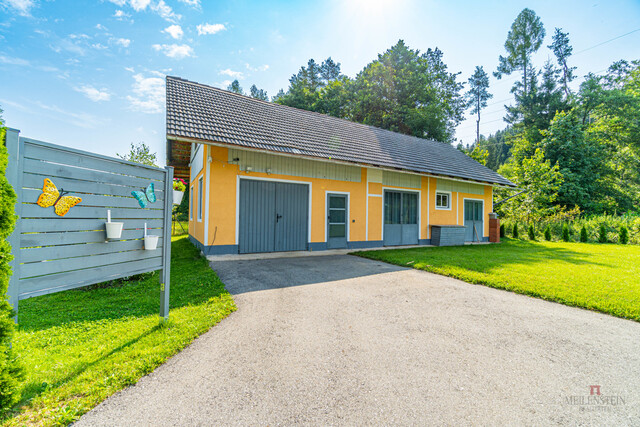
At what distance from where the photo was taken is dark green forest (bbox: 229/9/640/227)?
21.0 m

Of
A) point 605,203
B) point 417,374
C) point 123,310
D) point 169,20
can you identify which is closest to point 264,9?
point 169,20

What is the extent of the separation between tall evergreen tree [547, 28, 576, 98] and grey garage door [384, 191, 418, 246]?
91.9ft

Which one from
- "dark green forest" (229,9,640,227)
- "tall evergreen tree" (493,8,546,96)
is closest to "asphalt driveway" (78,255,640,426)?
"dark green forest" (229,9,640,227)

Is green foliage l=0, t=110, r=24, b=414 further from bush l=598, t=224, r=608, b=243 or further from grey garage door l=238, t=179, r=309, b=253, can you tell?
bush l=598, t=224, r=608, b=243

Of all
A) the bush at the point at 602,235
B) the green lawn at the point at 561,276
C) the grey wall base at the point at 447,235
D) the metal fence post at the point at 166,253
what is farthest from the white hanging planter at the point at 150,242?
the bush at the point at 602,235

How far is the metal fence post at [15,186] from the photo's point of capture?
184 centimetres

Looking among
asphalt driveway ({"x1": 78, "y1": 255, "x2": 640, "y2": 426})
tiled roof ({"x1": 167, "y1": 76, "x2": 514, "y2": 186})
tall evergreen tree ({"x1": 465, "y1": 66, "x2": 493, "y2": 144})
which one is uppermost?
tall evergreen tree ({"x1": 465, "y1": 66, "x2": 493, "y2": 144})

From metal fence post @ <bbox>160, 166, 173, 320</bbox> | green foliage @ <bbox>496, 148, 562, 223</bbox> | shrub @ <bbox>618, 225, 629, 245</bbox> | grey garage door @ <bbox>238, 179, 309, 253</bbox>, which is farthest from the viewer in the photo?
green foliage @ <bbox>496, 148, 562, 223</bbox>

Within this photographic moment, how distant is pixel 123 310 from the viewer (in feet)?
12.6

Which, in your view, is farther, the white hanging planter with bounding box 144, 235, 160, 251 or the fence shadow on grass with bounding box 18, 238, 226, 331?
the fence shadow on grass with bounding box 18, 238, 226, 331

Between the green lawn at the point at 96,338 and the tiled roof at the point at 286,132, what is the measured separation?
3900mm

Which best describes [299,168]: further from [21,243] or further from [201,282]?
[21,243]

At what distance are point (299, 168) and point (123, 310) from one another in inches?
238

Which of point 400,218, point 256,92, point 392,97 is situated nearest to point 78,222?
point 400,218
